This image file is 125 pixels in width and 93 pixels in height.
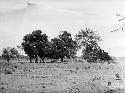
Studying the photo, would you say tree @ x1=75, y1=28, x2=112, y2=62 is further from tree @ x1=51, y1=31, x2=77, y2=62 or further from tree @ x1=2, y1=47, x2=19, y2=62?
tree @ x1=2, y1=47, x2=19, y2=62

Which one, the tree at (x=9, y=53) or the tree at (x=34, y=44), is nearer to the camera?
the tree at (x=34, y=44)

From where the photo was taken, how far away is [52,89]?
1423 centimetres

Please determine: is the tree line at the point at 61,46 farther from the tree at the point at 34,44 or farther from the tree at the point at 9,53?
the tree at the point at 9,53

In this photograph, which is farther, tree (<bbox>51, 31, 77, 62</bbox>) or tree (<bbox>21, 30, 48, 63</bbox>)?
tree (<bbox>51, 31, 77, 62</bbox>)

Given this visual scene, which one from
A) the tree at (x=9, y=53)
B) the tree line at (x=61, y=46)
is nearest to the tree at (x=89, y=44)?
the tree line at (x=61, y=46)

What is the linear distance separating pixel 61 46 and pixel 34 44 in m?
13.4

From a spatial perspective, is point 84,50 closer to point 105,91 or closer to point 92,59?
point 92,59

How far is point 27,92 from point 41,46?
61.6 metres

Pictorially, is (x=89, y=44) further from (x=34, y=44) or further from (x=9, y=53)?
(x=9, y=53)

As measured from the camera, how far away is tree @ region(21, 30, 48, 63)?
240ft

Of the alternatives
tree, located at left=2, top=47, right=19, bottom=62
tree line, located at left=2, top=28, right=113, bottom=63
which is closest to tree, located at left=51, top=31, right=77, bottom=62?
tree line, located at left=2, top=28, right=113, bottom=63

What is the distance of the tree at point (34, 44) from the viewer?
240 feet

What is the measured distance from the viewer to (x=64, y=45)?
84.6 meters

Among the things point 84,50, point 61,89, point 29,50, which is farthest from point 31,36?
point 61,89
